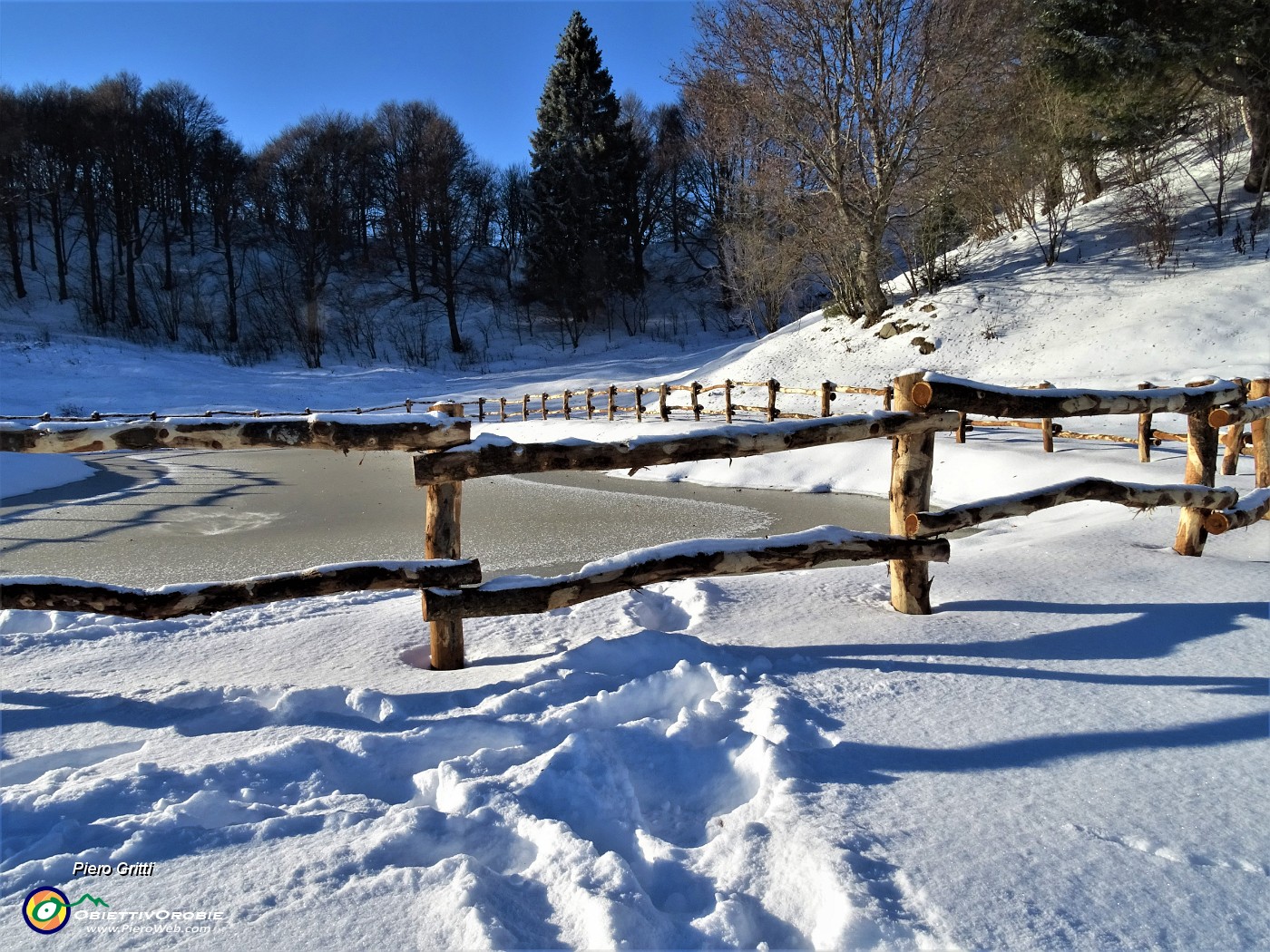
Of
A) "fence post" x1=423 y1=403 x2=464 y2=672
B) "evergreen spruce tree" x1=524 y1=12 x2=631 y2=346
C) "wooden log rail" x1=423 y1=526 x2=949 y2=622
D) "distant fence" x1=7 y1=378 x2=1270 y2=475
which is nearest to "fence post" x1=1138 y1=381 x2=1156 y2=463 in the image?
"distant fence" x1=7 y1=378 x2=1270 y2=475

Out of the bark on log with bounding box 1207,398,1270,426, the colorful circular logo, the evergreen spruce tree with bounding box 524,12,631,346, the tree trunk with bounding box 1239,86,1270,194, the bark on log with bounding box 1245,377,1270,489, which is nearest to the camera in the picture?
the colorful circular logo

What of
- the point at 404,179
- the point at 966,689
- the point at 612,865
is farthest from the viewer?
the point at 404,179

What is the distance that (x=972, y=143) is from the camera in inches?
806

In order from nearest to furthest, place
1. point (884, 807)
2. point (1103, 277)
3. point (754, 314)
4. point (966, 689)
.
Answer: point (884, 807)
point (966, 689)
point (1103, 277)
point (754, 314)

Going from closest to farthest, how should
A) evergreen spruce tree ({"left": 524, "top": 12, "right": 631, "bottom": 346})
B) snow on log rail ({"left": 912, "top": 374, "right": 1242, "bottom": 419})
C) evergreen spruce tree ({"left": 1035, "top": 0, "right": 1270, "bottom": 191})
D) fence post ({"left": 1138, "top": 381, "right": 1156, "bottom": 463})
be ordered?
snow on log rail ({"left": 912, "top": 374, "right": 1242, "bottom": 419}) → fence post ({"left": 1138, "top": 381, "right": 1156, "bottom": 463}) → evergreen spruce tree ({"left": 1035, "top": 0, "right": 1270, "bottom": 191}) → evergreen spruce tree ({"left": 524, "top": 12, "right": 631, "bottom": 346})

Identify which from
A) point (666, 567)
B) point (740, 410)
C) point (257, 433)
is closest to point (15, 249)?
point (740, 410)

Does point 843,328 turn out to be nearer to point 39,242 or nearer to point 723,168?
point 723,168

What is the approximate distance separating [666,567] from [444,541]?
962 mm

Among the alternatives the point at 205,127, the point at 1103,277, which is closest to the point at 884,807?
the point at 1103,277

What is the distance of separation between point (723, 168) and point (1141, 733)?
3741cm

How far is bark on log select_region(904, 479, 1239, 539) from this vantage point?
3.79 meters

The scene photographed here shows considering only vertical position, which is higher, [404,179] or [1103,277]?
[404,179]

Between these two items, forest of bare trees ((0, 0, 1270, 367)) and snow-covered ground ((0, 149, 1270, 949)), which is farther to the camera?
forest of bare trees ((0, 0, 1270, 367))

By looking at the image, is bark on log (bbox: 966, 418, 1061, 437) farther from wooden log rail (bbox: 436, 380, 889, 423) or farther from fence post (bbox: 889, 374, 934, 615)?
fence post (bbox: 889, 374, 934, 615)
